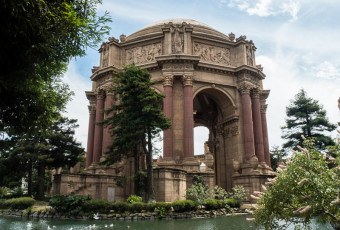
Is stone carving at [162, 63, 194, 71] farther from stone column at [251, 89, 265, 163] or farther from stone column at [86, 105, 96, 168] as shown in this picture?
stone column at [86, 105, 96, 168]

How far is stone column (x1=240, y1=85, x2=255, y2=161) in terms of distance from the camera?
26328mm

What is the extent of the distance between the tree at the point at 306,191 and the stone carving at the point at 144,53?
23.2 metres

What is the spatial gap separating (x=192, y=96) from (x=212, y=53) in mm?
5962

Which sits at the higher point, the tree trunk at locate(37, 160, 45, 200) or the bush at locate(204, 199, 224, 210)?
the tree trunk at locate(37, 160, 45, 200)

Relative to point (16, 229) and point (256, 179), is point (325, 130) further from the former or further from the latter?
point (16, 229)

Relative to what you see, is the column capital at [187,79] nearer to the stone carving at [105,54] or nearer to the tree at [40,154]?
the stone carving at [105,54]

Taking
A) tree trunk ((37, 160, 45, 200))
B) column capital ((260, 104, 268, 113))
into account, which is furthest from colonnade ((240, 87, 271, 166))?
tree trunk ((37, 160, 45, 200))

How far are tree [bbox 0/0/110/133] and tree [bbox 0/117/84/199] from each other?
47.8ft

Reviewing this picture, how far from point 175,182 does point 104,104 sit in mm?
14332

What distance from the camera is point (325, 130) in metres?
29.6

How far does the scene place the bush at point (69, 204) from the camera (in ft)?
48.0

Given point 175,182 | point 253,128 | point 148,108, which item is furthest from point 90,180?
point 253,128

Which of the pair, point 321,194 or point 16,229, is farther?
point 16,229

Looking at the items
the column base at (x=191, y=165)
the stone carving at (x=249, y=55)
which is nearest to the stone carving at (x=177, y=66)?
the stone carving at (x=249, y=55)
